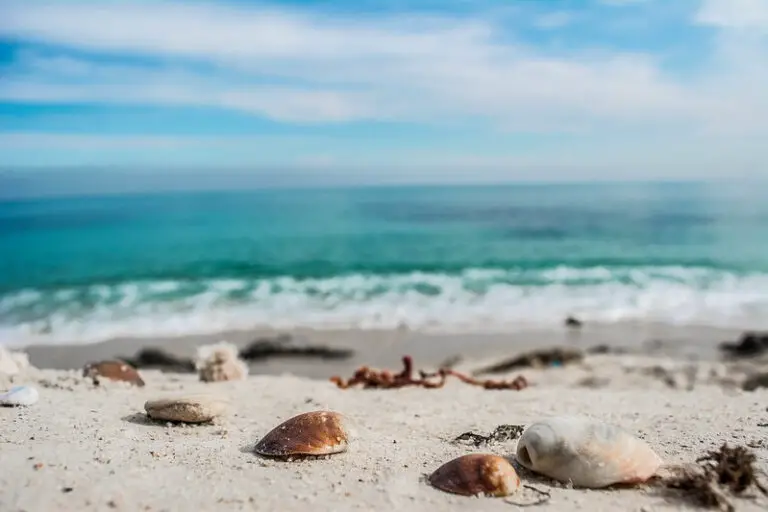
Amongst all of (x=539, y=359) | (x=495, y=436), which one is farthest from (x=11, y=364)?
(x=539, y=359)

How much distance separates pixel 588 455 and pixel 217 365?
12.8 feet

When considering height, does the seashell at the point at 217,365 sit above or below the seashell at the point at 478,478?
below

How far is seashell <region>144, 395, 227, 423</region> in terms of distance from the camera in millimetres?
4105

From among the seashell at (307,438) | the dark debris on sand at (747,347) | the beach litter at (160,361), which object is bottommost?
the beach litter at (160,361)

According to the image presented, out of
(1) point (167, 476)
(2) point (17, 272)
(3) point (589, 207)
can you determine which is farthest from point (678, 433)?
(3) point (589, 207)

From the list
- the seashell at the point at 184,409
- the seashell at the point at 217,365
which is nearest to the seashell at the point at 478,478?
the seashell at the point at 184,409

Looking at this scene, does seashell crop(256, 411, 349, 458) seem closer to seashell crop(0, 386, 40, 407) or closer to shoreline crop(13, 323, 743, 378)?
seashell crop(0, 386, 40, 407)

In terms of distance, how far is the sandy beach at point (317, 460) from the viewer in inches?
115

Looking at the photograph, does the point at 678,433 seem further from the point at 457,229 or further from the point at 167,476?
the point at 457,229

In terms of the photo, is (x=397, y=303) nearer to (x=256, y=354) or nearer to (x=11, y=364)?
(x=256, y=354)

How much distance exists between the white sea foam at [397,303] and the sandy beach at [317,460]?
192 inches

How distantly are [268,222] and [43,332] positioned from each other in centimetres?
2103

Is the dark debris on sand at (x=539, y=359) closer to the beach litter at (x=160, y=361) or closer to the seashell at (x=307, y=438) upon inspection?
the beach litter at (x=160, y=361)

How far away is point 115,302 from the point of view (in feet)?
46.1
